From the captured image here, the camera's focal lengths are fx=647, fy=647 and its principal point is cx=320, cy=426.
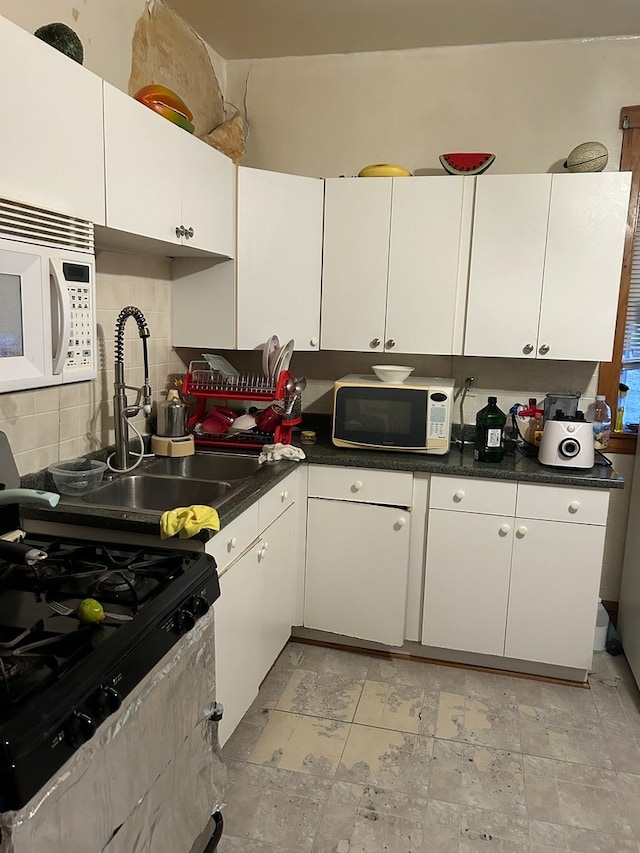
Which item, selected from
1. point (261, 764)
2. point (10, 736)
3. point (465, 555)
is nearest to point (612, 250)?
point (465, 555)

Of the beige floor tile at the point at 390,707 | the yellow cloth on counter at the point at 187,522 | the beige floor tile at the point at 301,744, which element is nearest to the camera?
the yellow cloth on counter at the point at 187,522

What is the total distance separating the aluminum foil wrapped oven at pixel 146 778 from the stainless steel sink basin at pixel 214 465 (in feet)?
3.33

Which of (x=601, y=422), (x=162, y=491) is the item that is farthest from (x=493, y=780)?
(x=601, y=422)

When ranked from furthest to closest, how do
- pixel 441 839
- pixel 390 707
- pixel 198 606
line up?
pixel 390 707 < pixel 441 839 < pixel 198 606

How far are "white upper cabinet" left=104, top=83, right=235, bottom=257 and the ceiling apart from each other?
68 centimetres

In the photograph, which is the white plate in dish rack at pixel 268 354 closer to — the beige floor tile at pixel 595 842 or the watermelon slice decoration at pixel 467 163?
the watermelon slice decoration at pixel 467 163

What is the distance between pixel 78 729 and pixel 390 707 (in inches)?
66.6

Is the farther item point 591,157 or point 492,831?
point 591,157

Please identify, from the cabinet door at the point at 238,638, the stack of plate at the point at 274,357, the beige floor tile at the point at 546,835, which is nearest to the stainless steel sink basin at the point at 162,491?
the cabinet door at the point at 238,638

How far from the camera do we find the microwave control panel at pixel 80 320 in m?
1.56

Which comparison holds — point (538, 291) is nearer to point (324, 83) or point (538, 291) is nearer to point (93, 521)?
point (324, 83)

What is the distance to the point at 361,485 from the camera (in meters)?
2.73

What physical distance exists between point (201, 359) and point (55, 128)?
5.33 ft

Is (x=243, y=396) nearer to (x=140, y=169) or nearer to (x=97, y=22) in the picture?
(x=140, y=169)
